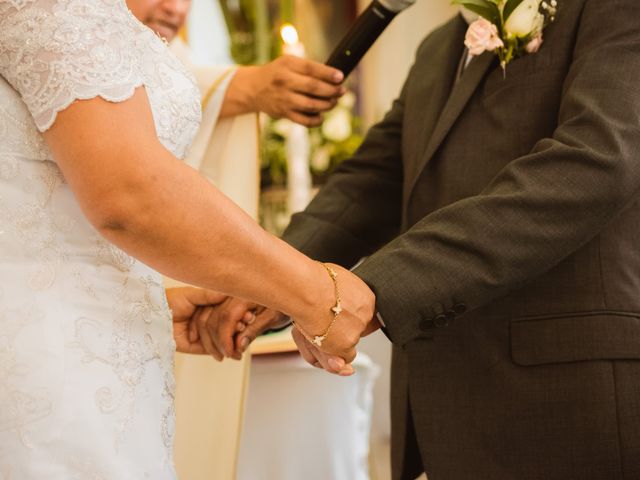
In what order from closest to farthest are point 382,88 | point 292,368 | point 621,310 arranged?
point 621,310
point 292,368
point 382,88

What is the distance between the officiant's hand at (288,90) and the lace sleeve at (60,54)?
3.01 ft

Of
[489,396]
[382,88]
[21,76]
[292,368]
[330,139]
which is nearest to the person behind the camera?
[21,76]

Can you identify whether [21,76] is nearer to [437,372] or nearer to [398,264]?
[398,264]

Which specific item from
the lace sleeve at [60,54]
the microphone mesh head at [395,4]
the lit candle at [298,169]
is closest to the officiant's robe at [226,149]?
the microphone mesh head at [395,4]

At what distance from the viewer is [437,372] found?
5.70ft

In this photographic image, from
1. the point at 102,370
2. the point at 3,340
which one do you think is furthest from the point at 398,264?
the point at 3,340

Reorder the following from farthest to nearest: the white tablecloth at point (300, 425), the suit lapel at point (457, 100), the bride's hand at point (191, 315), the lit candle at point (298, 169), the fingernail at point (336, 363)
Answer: the lit candle at point (298, 169), the white tablecloth at point (300, 425), the bride's hand at point (191, 315), the suit lapel at point (457, 100), the fingernail at point (336, 363)

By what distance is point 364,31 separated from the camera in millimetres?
1934

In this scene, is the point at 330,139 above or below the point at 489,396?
below

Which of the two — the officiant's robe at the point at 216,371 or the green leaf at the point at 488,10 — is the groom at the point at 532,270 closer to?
the green leaf at the point at 488,10

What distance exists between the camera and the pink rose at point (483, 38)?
1715 millimetres

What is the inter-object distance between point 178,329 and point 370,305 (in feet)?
2.03

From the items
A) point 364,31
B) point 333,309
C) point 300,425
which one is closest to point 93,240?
point 333,309

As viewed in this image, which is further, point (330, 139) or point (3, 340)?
point (330, 139)
